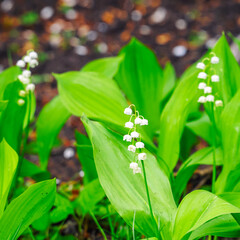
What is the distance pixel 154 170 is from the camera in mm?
1626

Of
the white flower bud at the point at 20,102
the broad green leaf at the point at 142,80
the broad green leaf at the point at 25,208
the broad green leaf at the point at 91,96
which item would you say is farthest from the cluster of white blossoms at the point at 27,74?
the broad green leaf at the point at 142,80

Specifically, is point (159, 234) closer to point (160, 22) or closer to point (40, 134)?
point (40, 134)

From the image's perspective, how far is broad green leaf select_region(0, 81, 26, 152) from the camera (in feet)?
6.05

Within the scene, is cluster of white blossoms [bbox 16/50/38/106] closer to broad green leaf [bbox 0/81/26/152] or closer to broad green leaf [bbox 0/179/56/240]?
broad green leaf [bbox 0/81/26/152]

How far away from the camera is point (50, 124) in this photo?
7.20ft

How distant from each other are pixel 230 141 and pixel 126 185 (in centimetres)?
52

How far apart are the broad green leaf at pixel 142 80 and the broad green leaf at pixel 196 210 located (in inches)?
33.8

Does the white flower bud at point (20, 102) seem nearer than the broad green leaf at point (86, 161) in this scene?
Yes

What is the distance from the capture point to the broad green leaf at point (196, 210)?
4.44 feet

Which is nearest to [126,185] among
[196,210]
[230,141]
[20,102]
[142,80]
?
[196,210]

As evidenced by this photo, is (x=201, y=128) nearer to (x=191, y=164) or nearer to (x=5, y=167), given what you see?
(x=191, y=164)

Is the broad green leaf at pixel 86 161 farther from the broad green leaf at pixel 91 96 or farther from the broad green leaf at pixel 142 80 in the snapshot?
the broad green leaf at pixel 142 80

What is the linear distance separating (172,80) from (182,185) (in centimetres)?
84

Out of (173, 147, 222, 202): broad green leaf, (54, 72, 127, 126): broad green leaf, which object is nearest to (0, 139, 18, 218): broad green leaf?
(54, 72, 127, 126): broad green leaf
